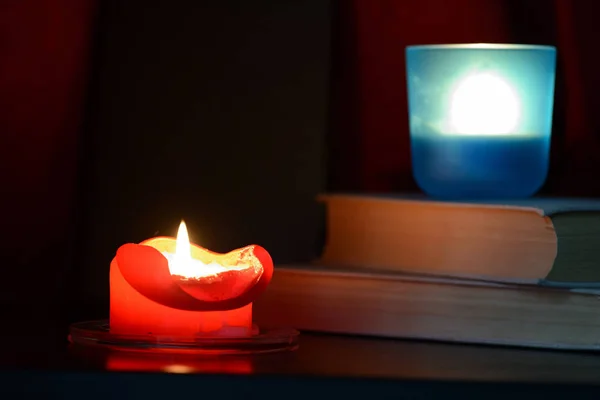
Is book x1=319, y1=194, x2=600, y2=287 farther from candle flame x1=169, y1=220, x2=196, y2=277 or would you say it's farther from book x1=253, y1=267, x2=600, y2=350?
candle flame x1=169, y1=220, x2=196, y2=277

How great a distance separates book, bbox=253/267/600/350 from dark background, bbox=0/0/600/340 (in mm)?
222

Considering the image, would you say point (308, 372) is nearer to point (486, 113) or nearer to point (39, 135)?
point (486, 113)

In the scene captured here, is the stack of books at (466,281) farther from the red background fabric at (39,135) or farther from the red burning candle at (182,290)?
the red background fabric at (39,135)

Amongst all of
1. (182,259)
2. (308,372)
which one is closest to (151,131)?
(182,259)

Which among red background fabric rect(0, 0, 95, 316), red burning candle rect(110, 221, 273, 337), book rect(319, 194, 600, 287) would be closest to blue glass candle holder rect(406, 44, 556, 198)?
book rect(319, 194, 600, 287)

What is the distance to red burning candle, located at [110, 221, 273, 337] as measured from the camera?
0.82 meters

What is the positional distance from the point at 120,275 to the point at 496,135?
0.40 m

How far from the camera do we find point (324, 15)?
1245 mm

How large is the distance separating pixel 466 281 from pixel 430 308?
0.04 metres

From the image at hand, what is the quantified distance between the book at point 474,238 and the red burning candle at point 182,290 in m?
0.20

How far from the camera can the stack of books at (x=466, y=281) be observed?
899 millimetres

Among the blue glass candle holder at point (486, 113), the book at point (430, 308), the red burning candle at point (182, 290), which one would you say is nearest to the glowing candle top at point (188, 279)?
the red burning candle at point (182, 290)

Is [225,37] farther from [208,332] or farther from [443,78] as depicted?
[208,332]

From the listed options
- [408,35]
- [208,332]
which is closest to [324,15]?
[408,35]
